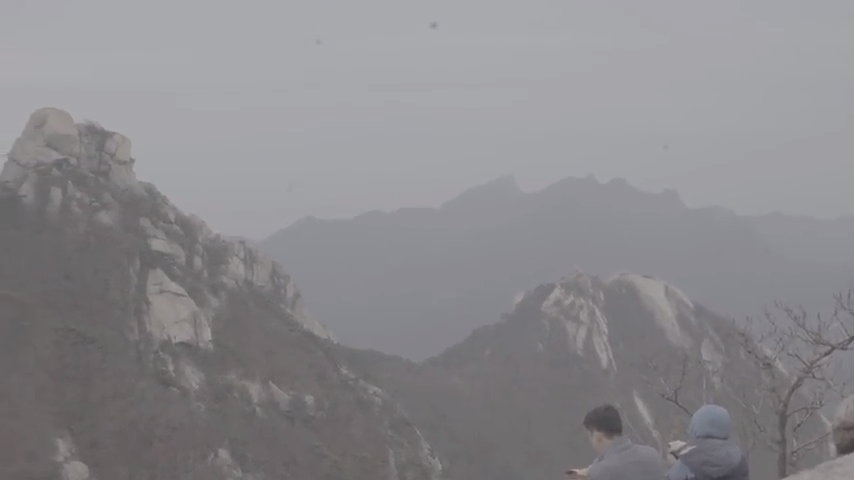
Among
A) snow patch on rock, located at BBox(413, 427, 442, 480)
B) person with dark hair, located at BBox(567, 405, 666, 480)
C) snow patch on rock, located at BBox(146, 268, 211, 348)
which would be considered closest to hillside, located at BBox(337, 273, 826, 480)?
snow patch on rock, located at BBox(413, 427, 442, 480)

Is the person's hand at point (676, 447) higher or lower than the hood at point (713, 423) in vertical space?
lower

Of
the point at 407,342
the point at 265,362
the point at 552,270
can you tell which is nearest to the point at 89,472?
the point at 265,362

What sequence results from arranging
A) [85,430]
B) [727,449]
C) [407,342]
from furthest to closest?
[407,342] → [85,430] → [727,449]

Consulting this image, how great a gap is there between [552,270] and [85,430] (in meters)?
140

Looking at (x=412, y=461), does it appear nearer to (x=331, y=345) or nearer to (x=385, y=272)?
(x=331, y=345)

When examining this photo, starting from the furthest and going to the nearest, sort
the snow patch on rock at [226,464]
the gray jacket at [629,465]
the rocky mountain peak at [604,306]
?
the rocky mountain peak at [604,306]
the snow patch on rock at [226,464]
the gray jacket at [629,465]

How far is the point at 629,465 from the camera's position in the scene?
189 inches

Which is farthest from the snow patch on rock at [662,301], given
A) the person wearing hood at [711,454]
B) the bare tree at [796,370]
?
the person wearing hood at [711,454]

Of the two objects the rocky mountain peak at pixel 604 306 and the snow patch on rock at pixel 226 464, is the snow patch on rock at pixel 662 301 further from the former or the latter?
the snow patch on rock at pixel 226 464

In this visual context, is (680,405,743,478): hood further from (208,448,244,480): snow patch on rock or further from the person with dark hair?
(208,448,244,480): snow patch on rock

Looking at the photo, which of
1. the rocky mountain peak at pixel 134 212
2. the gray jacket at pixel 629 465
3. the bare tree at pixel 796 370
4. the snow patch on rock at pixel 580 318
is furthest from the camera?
the snow patch on rock at pixel 580 318

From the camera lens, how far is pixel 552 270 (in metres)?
166

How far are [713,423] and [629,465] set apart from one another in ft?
2.12

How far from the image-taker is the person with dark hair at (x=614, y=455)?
4781 mm
